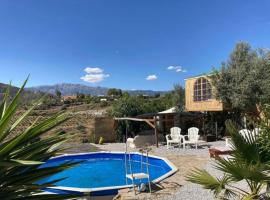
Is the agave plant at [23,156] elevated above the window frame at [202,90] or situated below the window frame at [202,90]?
below

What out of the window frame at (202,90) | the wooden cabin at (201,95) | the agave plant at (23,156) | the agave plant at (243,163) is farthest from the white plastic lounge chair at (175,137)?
the agave plant at (23,156)

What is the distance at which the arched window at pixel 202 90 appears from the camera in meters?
23.1

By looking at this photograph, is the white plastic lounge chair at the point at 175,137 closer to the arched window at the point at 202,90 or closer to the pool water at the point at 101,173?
the pool water at the point at 101,173

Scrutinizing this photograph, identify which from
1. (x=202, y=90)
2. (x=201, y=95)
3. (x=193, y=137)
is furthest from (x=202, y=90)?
(x=193, y=137)

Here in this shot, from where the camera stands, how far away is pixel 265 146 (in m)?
4.61

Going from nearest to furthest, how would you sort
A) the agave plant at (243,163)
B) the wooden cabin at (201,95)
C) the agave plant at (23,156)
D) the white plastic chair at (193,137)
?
the agave plant at (23,156)
the agave plant at (243,163)
the white plastic chair at (193,137)
the wooden cabin at (201,95)

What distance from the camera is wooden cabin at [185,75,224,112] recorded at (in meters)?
22.5

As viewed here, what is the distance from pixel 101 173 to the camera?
641 inches

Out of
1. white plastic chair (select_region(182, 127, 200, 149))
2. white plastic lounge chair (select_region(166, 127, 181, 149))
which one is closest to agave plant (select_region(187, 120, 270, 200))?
white plastic chair (select_region(182, 127, 200, 149))

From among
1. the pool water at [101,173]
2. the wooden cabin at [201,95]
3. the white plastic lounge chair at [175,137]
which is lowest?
the pool water at [101,173]

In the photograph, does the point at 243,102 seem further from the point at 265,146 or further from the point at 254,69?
the point at 265,146

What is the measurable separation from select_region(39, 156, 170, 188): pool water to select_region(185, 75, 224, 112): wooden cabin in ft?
26.3

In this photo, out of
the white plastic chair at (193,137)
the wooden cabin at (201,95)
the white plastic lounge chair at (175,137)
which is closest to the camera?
the white plastic chair at (193,137)

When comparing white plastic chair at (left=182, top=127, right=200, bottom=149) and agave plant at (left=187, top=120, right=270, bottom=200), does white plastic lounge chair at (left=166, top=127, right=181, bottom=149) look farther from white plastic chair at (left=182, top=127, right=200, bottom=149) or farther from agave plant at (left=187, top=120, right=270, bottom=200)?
agave plant at (left=187, top=120, right=270, bottom=200)
